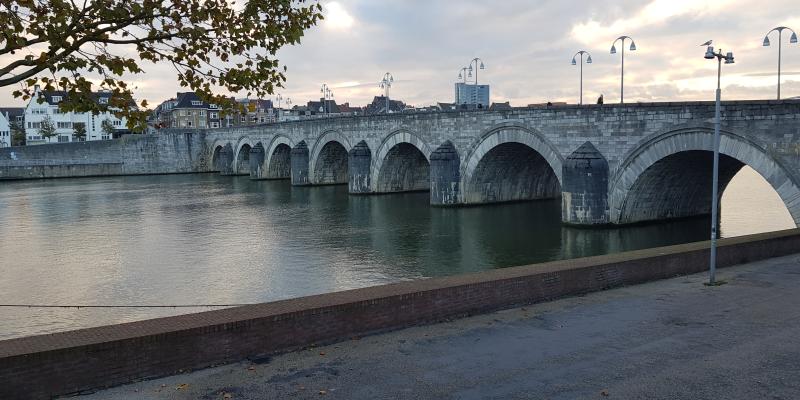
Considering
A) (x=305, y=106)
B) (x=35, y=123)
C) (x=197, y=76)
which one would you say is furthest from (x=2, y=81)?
(x=305, y=106)

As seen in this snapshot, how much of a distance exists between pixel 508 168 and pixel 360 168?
12548 mm

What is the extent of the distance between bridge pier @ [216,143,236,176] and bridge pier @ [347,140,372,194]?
34965mm

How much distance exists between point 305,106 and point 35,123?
192 feet

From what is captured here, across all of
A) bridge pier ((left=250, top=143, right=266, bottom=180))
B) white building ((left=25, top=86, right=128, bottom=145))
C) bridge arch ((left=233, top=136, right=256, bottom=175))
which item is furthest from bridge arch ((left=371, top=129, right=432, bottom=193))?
white building ((left=25, top=86, right=128, bottom=145))

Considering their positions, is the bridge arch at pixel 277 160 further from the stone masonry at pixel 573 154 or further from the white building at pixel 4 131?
the white building at pixel 4 131

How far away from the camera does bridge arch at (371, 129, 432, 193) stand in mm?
44094

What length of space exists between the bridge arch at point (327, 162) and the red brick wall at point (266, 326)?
4254 centimetres

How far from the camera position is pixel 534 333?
9961 mm

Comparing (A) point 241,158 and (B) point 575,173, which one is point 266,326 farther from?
(A) point 241,158

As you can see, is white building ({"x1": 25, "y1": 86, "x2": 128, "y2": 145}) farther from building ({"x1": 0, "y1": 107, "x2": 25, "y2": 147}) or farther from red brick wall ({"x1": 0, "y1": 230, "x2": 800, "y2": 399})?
red brick wall ({"x1": 0, "y1": 230, "x2": 800, "y2": 399})

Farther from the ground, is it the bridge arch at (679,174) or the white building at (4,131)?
the white building at (4,131)

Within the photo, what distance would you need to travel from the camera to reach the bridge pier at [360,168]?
46.8 m

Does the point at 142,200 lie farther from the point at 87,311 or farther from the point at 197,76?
the point at 197,76

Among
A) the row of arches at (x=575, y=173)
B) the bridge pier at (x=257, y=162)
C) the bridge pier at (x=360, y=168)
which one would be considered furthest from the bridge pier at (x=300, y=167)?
the bridge pier at (x=257, y=162)
